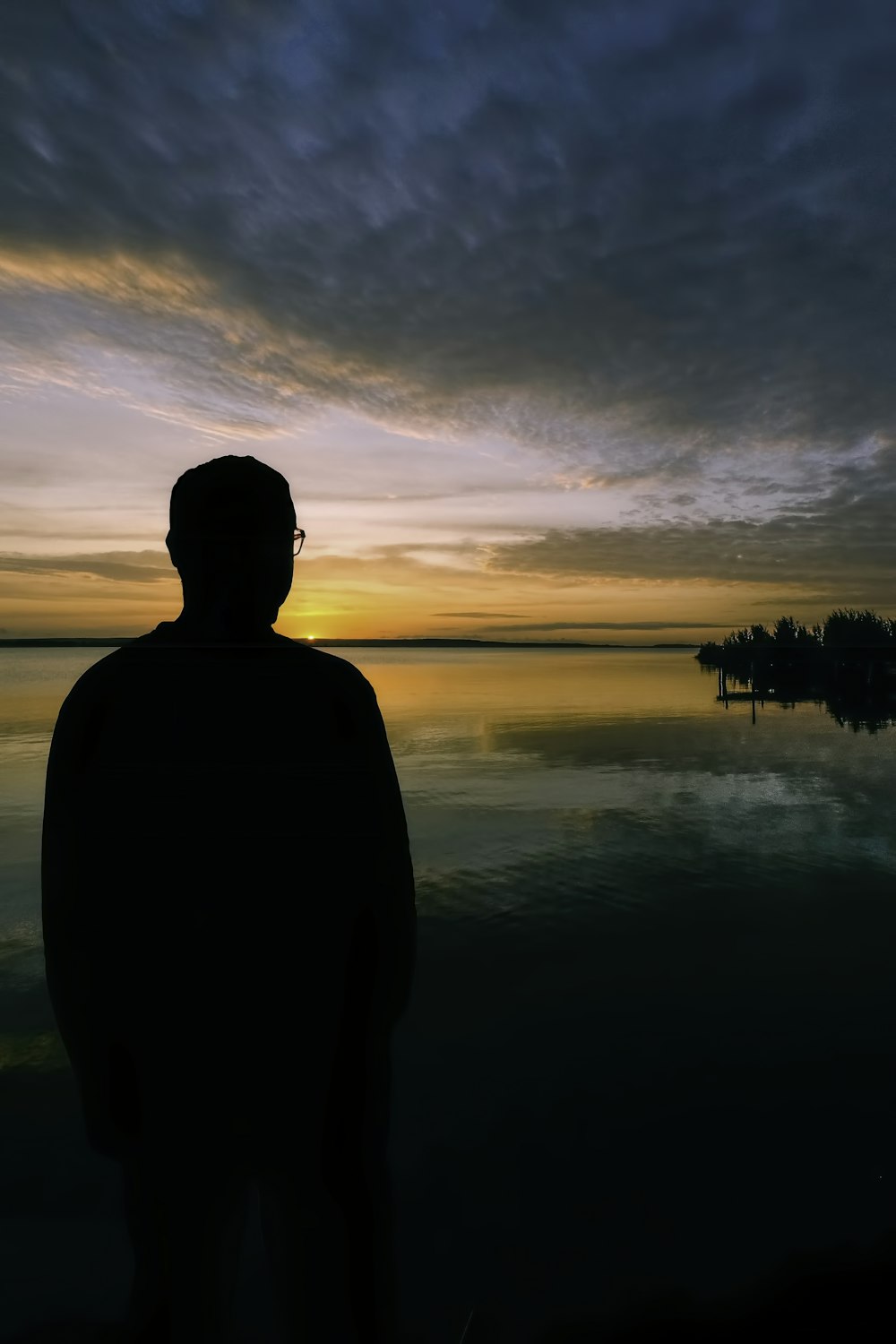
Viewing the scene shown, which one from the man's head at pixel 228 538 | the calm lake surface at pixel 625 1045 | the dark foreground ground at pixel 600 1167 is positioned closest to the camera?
the man's head at pixel 228 538

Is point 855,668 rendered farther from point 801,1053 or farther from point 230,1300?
point 230,1300

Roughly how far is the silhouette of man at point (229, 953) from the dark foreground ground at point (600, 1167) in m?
2.09

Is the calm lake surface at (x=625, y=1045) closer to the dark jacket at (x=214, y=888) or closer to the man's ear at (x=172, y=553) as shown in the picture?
the dark jacket at (x=214, y=888)

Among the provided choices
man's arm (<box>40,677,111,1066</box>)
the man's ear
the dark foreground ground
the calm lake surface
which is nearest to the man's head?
the man's ear

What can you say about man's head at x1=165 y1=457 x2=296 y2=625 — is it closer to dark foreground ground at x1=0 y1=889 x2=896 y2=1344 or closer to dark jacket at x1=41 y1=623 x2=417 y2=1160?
dark jacket at x1=41 y1=623 x2=417 y2=1160

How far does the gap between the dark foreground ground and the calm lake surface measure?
2cm

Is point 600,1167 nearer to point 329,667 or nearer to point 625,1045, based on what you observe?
point 625,1045

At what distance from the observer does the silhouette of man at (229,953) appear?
63.3 inches

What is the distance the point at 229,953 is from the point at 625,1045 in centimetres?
478

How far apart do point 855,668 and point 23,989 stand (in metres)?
53.6

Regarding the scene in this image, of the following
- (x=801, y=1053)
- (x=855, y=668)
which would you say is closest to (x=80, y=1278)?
(x=801, y=1053)

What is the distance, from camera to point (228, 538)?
5.69 ft

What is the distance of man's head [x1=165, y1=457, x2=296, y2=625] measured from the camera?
1.73 m

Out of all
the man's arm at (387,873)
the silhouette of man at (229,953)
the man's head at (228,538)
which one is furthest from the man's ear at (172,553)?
the man's arm at (387,873)
